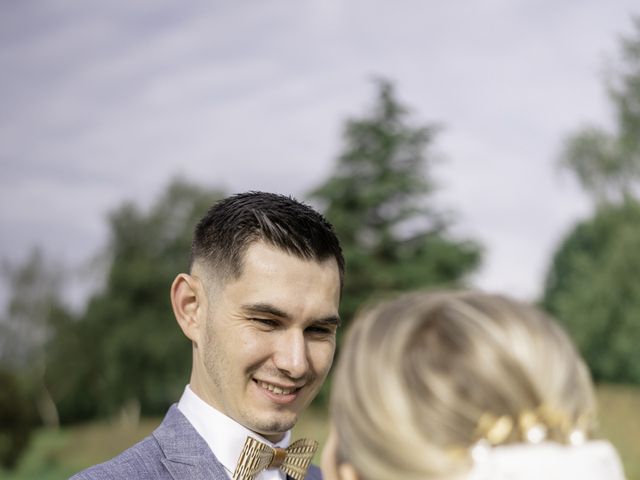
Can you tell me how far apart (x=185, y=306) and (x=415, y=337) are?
1.78 meters

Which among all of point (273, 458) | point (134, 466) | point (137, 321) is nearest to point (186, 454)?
point (134, 466)

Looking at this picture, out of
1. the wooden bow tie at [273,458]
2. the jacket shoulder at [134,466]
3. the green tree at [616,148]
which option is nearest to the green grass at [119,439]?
the green tree at [616,148]

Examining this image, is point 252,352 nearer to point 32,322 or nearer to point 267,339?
point 267,339

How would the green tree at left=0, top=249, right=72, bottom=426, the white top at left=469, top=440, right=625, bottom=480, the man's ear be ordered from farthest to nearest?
the green tree at left=0, top=249, right=72, bottom=426 → the man's ear → the white top at left=469, top=440, right=625, bottom=480

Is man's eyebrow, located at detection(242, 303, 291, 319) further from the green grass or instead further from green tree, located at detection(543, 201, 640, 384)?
green tree, located at detection(543, 201, 640, 384)

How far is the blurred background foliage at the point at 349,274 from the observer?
31.4m

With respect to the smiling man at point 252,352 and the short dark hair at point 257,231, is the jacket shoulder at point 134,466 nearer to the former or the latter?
the smiling man at point 252,352

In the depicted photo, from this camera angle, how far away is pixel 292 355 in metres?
3.31

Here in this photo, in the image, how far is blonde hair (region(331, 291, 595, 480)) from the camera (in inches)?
70.1

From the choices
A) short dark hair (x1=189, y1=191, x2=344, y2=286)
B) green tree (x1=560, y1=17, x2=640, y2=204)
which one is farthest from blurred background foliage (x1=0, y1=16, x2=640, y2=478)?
short dark hair (x1=189, y1=191, x2=344, y2=286)

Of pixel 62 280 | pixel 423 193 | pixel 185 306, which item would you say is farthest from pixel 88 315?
pixel 185 306

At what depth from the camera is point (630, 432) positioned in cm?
2245

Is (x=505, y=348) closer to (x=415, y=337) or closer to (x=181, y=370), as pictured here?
(x=415, y=337)

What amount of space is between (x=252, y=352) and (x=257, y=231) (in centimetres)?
47
